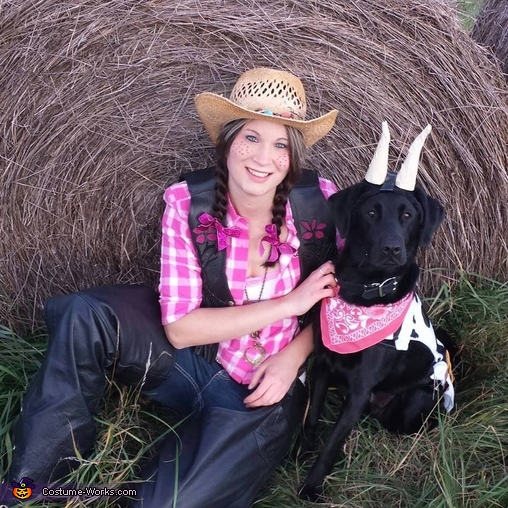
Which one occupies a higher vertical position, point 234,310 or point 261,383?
→ point 234,310

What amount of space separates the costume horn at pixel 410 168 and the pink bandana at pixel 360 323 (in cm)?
39

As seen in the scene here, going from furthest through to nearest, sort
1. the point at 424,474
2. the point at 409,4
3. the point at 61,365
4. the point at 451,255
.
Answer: the point at 451,255 → the point at 409,4 → the point at 424,474 → the point at 61,365

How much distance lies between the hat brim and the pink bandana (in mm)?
570

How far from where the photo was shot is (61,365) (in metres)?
1.95

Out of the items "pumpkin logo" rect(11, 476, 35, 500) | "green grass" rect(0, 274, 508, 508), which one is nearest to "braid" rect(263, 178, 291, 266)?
"green grass" rect(0, 274, 508, 508)

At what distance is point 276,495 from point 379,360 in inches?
A: 23.7

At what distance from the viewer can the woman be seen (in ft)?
6.36

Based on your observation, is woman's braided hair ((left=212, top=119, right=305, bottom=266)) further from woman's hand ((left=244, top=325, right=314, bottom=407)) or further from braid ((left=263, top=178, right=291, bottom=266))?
woman's hand ((left=244, top=325, right=314, bottom=407))


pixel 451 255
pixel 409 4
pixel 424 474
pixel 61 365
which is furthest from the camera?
pixel 451 255

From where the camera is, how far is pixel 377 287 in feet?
6.66

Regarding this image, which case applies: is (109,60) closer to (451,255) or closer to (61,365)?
(61,365)

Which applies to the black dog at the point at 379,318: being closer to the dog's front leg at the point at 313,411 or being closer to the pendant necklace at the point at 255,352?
the dog's front leg at the point at 313,411

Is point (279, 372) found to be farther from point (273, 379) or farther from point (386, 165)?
point (386, 165)

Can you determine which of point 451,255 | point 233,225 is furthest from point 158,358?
point 451,255
